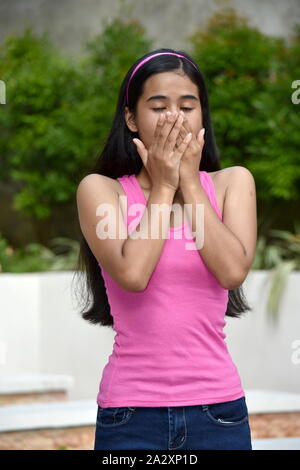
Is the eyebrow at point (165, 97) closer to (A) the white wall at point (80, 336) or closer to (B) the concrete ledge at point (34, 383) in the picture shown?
(A) the white wall at point (80, 336)

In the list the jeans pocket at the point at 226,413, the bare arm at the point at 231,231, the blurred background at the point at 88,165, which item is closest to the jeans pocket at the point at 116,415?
the jeans pocket at the point at 226,413

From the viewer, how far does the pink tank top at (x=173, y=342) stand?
145 cm

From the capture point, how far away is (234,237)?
1499 millimetres

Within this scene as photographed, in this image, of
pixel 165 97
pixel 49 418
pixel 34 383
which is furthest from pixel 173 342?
pixel 34 383

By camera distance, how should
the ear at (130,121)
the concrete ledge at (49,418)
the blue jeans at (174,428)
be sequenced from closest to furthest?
1. the blue jeans at (174,428)
2. the ear at (130,121)
3. the concrete ledge at (49,418)

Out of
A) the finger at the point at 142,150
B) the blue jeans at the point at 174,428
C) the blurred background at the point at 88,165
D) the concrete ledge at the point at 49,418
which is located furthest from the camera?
the blurred background at the point at 88,165

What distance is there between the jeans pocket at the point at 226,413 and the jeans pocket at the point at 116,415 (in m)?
0.13

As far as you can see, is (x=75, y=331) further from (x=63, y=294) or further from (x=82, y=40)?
(x=82, y=40)

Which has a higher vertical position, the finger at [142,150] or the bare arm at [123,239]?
the finger at [142,150]

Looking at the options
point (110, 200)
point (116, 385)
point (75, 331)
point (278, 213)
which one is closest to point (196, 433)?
point (116, 385)

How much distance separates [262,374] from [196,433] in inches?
143

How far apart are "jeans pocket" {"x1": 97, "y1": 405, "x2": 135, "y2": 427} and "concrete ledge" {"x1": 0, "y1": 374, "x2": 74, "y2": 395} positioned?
418 cm

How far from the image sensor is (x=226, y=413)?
146 centimetres

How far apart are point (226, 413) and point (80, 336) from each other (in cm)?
455
